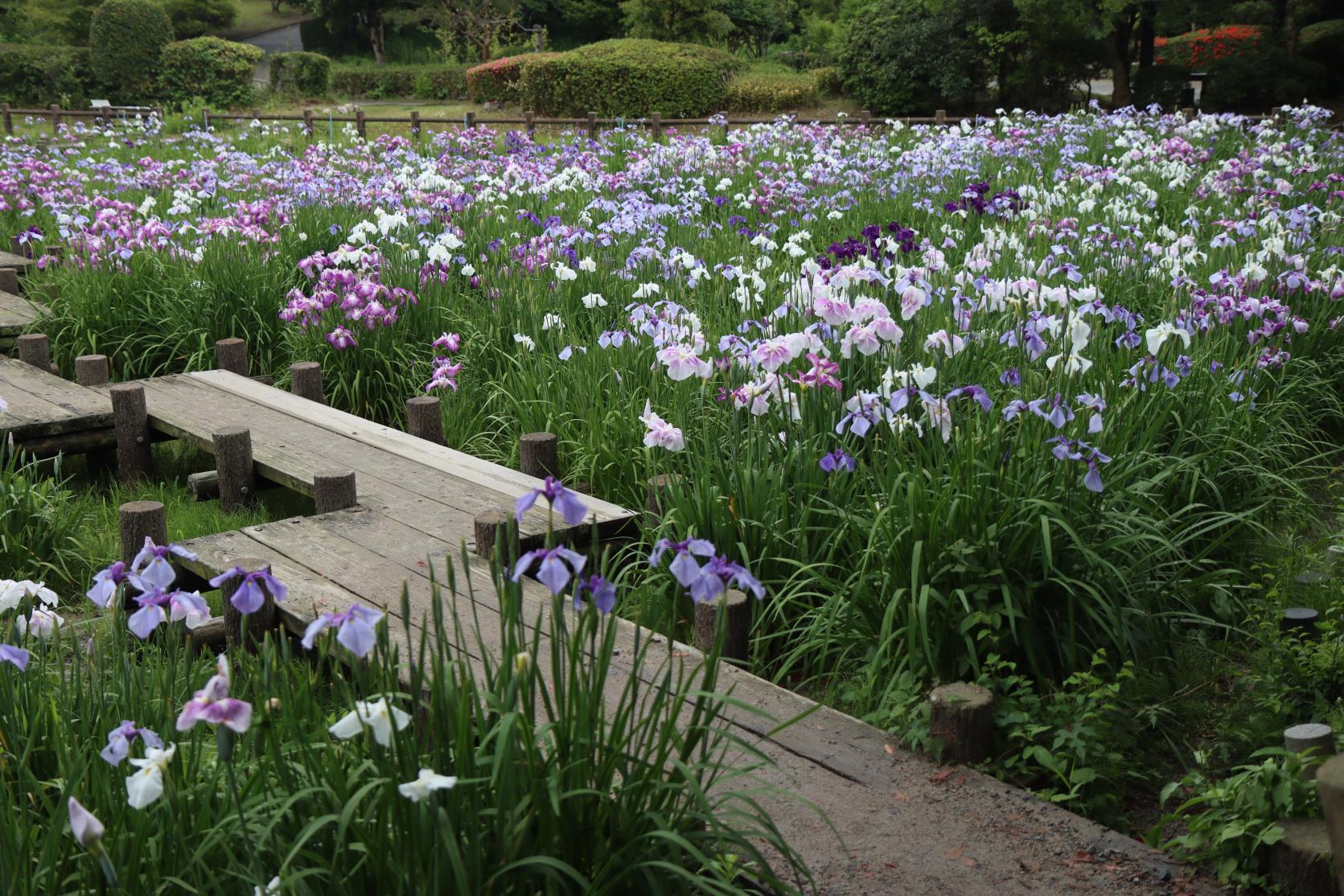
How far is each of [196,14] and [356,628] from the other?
47.0 meters

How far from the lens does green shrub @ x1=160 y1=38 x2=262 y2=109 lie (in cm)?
3073

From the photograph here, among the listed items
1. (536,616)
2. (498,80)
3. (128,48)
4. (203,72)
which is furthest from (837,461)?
(128,48)

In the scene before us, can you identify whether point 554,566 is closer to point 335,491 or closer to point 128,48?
point 335,491

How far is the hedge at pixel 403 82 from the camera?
36281 millimetres

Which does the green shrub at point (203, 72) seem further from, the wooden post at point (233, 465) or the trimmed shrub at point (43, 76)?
the wooden post at point (233, 465)

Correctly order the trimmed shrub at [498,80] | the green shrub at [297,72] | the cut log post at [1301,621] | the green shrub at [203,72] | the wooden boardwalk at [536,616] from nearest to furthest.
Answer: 1. the wooden boardwalk at [536,616]
2. the cut log post at [1301,621]
3. the trimmed shrub at [498,80]
4. the green shrub at [203,72]
5. the green shrub at [297,72]

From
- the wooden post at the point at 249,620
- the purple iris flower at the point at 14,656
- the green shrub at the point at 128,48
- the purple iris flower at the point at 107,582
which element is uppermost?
the green shrub at the point at 128,48

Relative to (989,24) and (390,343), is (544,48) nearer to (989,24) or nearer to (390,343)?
(989,24)

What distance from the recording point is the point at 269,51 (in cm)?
4578

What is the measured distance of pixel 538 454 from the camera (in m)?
4.78

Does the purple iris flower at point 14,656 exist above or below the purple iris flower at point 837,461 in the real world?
above

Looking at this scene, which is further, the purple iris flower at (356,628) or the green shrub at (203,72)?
the green shrub at (203,72)

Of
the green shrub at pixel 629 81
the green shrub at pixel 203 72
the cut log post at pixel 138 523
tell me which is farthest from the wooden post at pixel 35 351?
the green shrub at pixel 203 72

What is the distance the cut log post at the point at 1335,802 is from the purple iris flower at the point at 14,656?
203 cm
